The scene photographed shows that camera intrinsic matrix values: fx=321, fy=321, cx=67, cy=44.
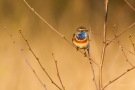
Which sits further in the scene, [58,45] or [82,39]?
[58,45]

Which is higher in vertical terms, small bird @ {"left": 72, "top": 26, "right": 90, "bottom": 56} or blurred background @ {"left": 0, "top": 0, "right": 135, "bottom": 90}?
blurred background @ {"left": 0, "top": 0, "right": 135, "bottom": 90}

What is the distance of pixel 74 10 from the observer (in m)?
5.12

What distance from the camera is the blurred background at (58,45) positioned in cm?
446

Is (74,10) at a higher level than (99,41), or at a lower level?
higher

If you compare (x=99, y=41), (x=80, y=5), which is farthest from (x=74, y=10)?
(x=99, y=41)

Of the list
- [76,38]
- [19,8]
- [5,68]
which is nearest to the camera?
[76,38]

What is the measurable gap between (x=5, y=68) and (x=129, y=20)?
2.17 meters

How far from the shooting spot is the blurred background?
14.6 ft

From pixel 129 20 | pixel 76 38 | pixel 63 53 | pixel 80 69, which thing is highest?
pixel 129 20

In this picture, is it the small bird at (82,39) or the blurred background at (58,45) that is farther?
the blurred background at (58,45)

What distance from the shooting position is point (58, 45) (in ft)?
15.9

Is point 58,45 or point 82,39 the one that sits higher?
point 58,45

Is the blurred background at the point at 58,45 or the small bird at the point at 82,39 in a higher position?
the blurred background at the point at 58,45

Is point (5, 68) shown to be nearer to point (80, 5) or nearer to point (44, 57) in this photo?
point (44, 57)
